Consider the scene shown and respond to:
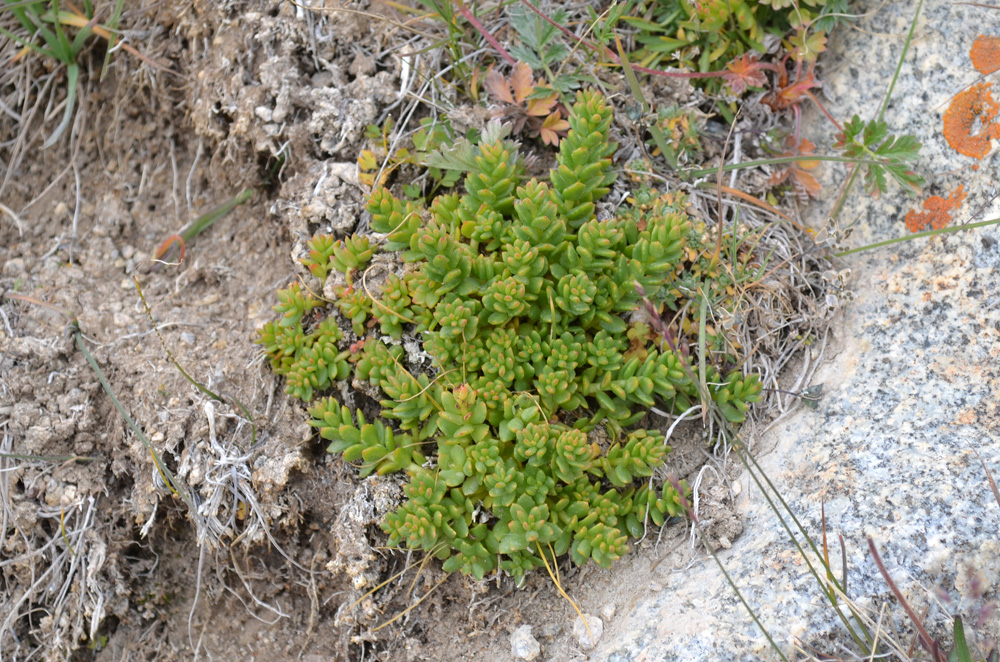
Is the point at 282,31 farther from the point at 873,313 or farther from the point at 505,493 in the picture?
the point at 873,313

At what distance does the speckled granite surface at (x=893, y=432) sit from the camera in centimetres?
237

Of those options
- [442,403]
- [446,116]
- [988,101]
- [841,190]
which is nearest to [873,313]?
[841,190]

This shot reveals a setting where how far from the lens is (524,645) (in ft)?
9.29

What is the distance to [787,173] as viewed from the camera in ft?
11.0

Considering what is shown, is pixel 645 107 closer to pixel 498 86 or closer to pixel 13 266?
pixel 498 86

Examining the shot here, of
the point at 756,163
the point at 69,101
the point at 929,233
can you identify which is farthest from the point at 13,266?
the point at 929,233

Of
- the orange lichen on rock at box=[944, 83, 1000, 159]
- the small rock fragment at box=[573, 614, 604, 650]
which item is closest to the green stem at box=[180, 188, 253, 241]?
the small rock fragment at box=[573, 614, 604, 650]

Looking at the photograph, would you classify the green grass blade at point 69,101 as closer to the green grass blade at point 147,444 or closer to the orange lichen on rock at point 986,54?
the green grass blade at point 147,444

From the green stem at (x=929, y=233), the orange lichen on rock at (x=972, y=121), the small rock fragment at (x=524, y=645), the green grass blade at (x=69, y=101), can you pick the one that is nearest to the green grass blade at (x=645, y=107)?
the green stem at (x=929, y=233)

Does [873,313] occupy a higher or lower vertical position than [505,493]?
higher

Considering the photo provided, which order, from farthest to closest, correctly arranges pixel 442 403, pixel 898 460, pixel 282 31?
pixel 282 31 → pixel 442 403 → pixel 898 460

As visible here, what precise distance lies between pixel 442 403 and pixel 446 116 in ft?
4.60

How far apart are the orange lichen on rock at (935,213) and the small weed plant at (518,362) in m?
0.88

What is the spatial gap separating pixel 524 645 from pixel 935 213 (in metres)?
2.52
